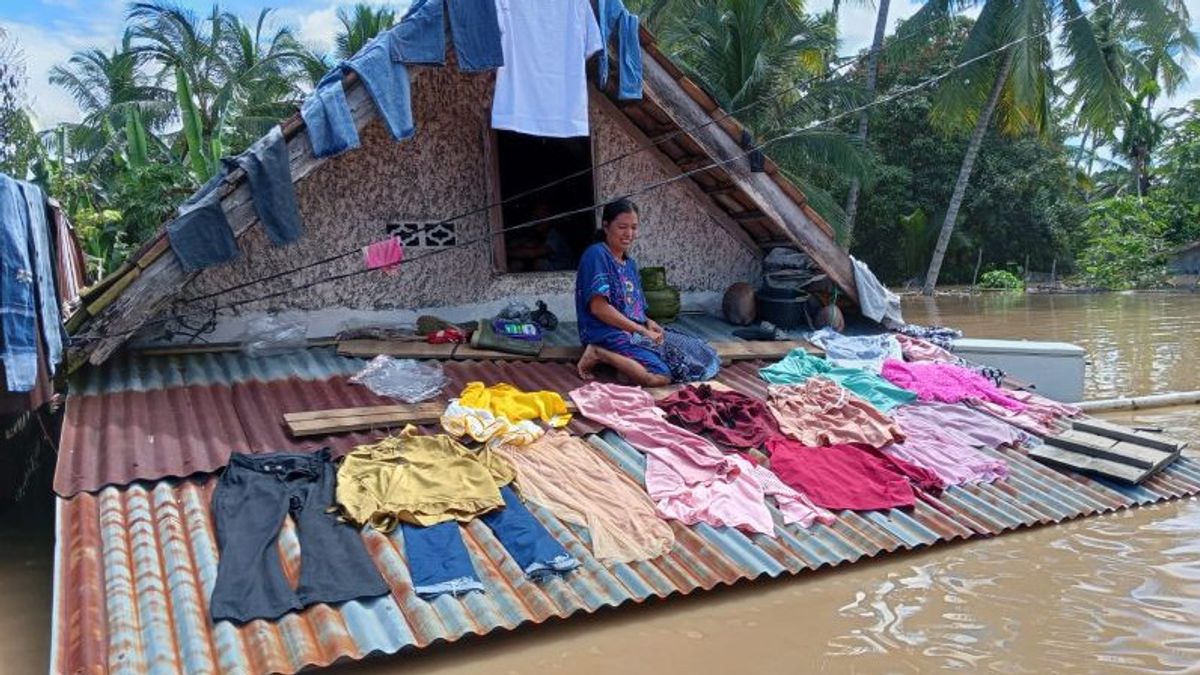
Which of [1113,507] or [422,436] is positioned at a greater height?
[422,436]

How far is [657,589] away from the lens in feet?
11.1

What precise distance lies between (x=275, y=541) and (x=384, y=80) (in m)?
3.17

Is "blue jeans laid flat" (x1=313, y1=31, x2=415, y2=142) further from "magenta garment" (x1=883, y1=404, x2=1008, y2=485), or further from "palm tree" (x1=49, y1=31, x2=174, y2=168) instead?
"palm tree" (x1=49, y1=31, x2=174, y2=168)

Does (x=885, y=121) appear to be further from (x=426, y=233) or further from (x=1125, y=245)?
(x=426, y=233)

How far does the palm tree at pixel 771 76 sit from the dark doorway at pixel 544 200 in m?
7.25

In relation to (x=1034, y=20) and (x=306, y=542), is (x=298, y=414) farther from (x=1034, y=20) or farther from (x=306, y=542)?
(x=1034, y=20)

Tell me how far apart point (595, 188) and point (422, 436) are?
3685mm

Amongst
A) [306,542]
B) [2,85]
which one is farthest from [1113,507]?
[2,85]

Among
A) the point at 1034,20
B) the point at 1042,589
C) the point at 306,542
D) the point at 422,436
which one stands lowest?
the point at 1042,589

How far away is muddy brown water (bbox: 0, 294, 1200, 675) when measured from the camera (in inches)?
120

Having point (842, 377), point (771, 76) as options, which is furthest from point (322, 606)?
point (771, 76)

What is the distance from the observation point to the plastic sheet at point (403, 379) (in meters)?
5.17

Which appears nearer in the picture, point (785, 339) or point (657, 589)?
point (657, 589)

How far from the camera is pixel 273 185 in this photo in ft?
16.1
